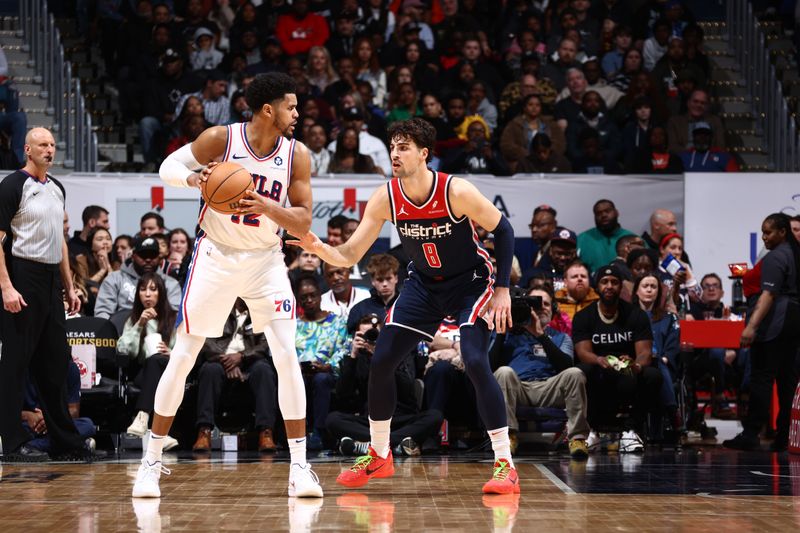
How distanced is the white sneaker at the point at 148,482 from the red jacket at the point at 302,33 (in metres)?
9.58

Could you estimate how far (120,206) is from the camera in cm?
1132

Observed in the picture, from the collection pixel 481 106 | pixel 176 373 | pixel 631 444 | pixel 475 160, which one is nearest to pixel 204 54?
pixel 481 106

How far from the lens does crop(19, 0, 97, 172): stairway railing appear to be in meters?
12.8

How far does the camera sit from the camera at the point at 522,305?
8.58m

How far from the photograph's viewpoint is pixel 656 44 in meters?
15.2

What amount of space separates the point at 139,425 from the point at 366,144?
4.96m

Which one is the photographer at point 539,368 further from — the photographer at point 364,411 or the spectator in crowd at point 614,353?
the photographer at point 364,411

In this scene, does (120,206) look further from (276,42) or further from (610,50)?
(610,50)

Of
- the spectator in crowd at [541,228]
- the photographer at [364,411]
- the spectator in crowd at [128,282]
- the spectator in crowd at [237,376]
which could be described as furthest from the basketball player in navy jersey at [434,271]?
the spectator in crowd at [541,228]

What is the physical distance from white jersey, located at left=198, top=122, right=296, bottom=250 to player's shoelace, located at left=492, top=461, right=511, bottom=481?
171 cm

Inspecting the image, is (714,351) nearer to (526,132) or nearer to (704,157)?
(704,157)

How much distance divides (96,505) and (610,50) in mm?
11193

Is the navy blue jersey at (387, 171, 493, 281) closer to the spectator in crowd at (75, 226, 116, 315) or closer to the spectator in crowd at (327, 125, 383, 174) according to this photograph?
the spectator in crowd at (75, 226, 116, 315)

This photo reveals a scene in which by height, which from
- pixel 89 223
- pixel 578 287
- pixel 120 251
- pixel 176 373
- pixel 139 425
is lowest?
pixel 139 425
